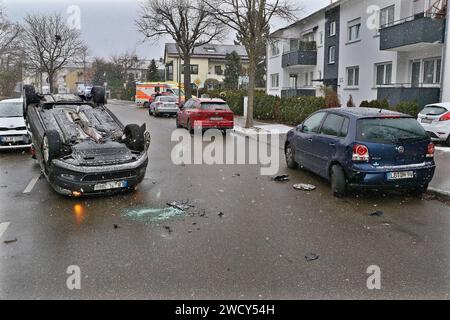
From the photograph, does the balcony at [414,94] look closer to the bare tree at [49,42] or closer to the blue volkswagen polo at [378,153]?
the blue volkswagen polo at [378,153]

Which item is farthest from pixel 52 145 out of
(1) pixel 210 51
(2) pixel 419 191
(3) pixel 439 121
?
(1) pixel 210 51

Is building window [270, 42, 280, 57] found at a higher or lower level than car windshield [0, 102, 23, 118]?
higher

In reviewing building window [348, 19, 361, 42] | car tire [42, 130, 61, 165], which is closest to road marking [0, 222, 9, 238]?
car tire [42, 130, 61, 165]

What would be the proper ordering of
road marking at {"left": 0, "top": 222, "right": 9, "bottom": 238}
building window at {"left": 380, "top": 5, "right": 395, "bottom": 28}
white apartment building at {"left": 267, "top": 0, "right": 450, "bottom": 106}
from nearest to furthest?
road marking at {"left": 0, "top": 222, "right": 9, "bottom": 238}, white apartment building at {"left": 267, "top": 0, "right": 450, "bottom": 106}, building window at {"left": 380, "top": 5, "right": 395, "bottom": 28}

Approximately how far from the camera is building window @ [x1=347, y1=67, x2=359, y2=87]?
2737 centimetres

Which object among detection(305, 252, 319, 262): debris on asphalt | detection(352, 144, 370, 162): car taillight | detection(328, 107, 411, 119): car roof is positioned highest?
detection(328, 107, 411, 119): car roof

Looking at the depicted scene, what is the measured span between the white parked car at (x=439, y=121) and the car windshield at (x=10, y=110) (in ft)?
42.3

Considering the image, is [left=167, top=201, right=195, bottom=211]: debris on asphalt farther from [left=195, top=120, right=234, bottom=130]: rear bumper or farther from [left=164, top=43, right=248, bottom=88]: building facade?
[left=164, top=43, right=248, bottom=88]: building facade

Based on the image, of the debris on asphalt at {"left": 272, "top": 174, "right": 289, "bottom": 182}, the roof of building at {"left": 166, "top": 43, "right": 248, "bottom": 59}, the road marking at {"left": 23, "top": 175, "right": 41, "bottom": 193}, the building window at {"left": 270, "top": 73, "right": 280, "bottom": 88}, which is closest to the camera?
the road marking at {"left": 23, "top": 175, "right": 41, "bottom": 193}

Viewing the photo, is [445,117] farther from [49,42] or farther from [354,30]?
[49,42]

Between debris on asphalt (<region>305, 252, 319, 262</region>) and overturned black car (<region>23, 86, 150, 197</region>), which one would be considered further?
overturned black car (<region>23, 86, 150, 197</region>)

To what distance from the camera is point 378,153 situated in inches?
293
